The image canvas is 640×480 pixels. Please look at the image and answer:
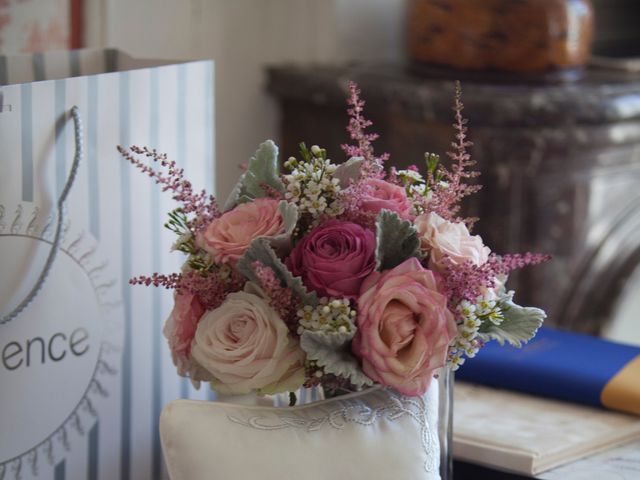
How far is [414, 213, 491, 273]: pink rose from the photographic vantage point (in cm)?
71

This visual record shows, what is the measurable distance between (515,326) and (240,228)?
0.70 ft

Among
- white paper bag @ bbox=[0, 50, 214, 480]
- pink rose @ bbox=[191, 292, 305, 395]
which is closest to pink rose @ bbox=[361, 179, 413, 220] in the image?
pink rose @ bbox=[191, 292, 305, 395]

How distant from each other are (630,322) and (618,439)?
0.78 m

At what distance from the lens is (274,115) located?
169cm

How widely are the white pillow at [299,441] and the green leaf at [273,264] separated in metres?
0.09

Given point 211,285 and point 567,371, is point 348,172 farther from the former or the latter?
point 567,371

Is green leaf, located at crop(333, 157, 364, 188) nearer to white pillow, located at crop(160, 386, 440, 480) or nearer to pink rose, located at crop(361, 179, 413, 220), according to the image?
pink rose, located at crop(361, 179, 413, 220)

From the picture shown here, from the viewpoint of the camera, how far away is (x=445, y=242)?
713mm

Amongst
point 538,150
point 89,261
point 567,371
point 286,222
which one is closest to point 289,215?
point 286,222

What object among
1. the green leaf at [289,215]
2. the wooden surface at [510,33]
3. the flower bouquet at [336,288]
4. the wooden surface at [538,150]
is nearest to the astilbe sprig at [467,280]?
the flower bouquet at [336,288]

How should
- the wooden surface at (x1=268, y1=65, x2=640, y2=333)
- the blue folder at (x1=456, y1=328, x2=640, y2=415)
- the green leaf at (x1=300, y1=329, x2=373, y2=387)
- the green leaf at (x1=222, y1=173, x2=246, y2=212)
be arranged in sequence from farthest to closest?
the wooden surface at (x1=268, y1=65, x2=640, y2=333) → the blue folder at (x1=456, y1=328, x2=640, y2=415) → the green leaf at (x1=222, y1=173, x2=246, y2=212) → the green leaf at (x1=300, y1=329, x2=373, y2=387)

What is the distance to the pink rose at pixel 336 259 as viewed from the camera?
0.70m

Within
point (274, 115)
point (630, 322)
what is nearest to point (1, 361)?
point (274, 115)

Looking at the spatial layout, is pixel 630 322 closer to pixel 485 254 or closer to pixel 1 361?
pixel 485 254
